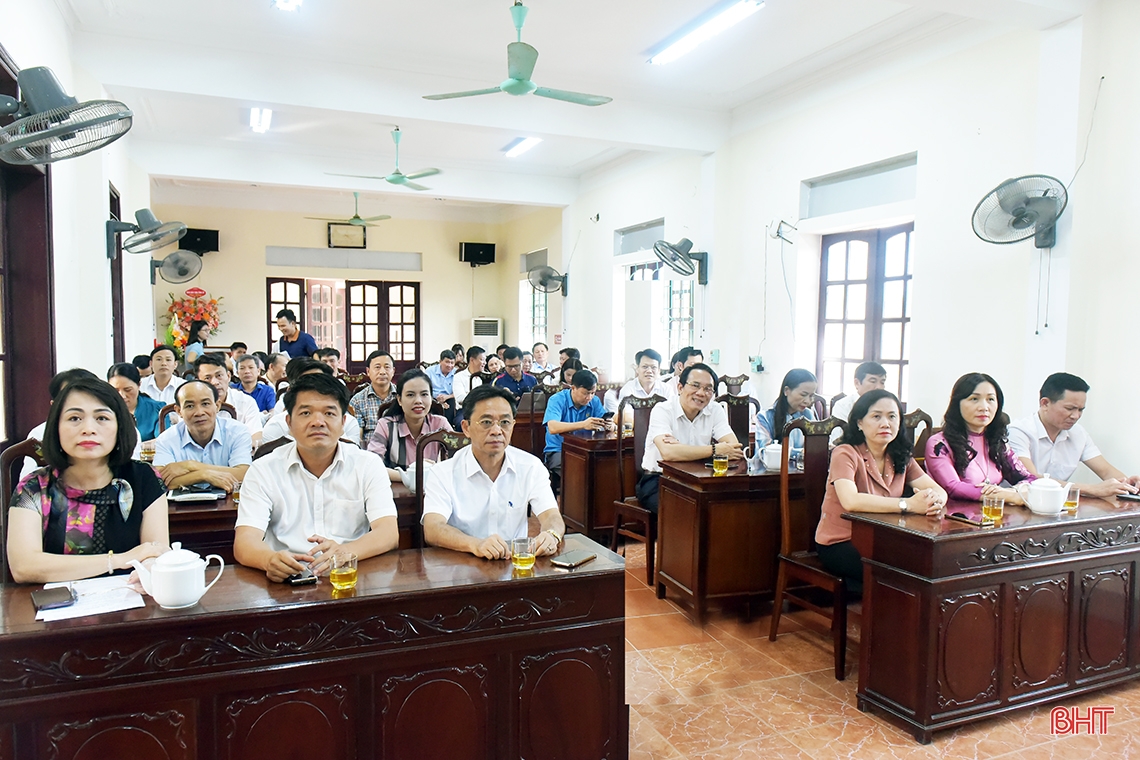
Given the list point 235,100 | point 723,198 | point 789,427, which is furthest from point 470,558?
point 723,198

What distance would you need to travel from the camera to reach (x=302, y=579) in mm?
2043

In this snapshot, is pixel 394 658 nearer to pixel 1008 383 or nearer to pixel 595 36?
pixel 1008 383

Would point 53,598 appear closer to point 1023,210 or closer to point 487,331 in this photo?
point 1023,210

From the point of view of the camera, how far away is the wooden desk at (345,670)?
1748 mm

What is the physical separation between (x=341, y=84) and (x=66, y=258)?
2406mm

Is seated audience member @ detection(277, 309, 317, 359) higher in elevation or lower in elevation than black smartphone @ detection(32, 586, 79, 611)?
higher

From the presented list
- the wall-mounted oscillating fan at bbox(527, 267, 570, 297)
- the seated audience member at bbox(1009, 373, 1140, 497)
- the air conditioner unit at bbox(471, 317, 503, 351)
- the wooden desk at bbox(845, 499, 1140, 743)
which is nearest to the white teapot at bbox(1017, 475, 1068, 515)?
the wooden desk at bbox(845, 499, 1140, 743)

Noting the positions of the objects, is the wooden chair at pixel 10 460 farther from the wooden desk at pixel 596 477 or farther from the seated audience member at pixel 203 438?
the wooden desk at pixel 596 477

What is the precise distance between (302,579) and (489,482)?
0.84 m

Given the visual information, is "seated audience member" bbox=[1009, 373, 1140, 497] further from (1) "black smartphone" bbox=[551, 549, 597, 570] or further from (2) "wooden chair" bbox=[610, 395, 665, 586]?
(1) "black smartphone" bbox=[551, 549, 597, 570]

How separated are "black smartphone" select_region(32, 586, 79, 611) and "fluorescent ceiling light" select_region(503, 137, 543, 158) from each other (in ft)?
23.5

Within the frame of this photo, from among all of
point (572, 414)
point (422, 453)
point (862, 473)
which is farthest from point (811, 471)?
point (572, 414)

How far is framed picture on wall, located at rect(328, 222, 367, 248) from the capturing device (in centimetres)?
1239

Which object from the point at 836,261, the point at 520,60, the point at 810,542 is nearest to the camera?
the point at 810,542
